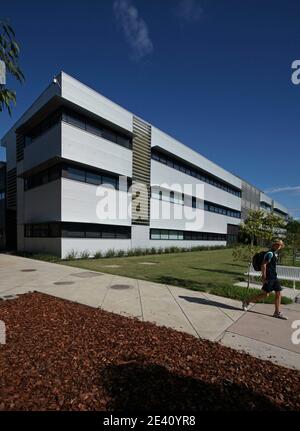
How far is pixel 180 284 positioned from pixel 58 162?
14.1 meters

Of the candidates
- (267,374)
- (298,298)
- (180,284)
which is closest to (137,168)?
(180,284)

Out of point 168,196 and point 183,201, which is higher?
point 168,196

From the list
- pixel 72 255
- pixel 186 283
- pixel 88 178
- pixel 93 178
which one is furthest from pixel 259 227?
pixel 93 178

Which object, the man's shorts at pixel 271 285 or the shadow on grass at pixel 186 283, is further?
the shadow on grass at pixel 186 283

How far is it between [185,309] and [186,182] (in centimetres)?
2762

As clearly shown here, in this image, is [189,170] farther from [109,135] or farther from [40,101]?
[40,101]

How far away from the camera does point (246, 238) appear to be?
31.3 feet

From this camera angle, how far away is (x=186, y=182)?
109 feet

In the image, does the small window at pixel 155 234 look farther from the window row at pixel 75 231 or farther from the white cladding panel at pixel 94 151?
the white cladding panel at pixel 94 151

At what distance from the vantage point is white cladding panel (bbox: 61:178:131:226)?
19234 mm

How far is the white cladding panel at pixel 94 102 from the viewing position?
61.6 feet

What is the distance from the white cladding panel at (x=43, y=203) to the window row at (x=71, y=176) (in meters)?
0.58

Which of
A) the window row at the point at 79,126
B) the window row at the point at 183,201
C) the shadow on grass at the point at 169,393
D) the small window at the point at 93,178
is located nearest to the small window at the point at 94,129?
the window row at the point at 79,126

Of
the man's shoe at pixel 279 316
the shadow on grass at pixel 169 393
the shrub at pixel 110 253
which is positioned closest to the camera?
the shadow on grass at pixel 169 393
